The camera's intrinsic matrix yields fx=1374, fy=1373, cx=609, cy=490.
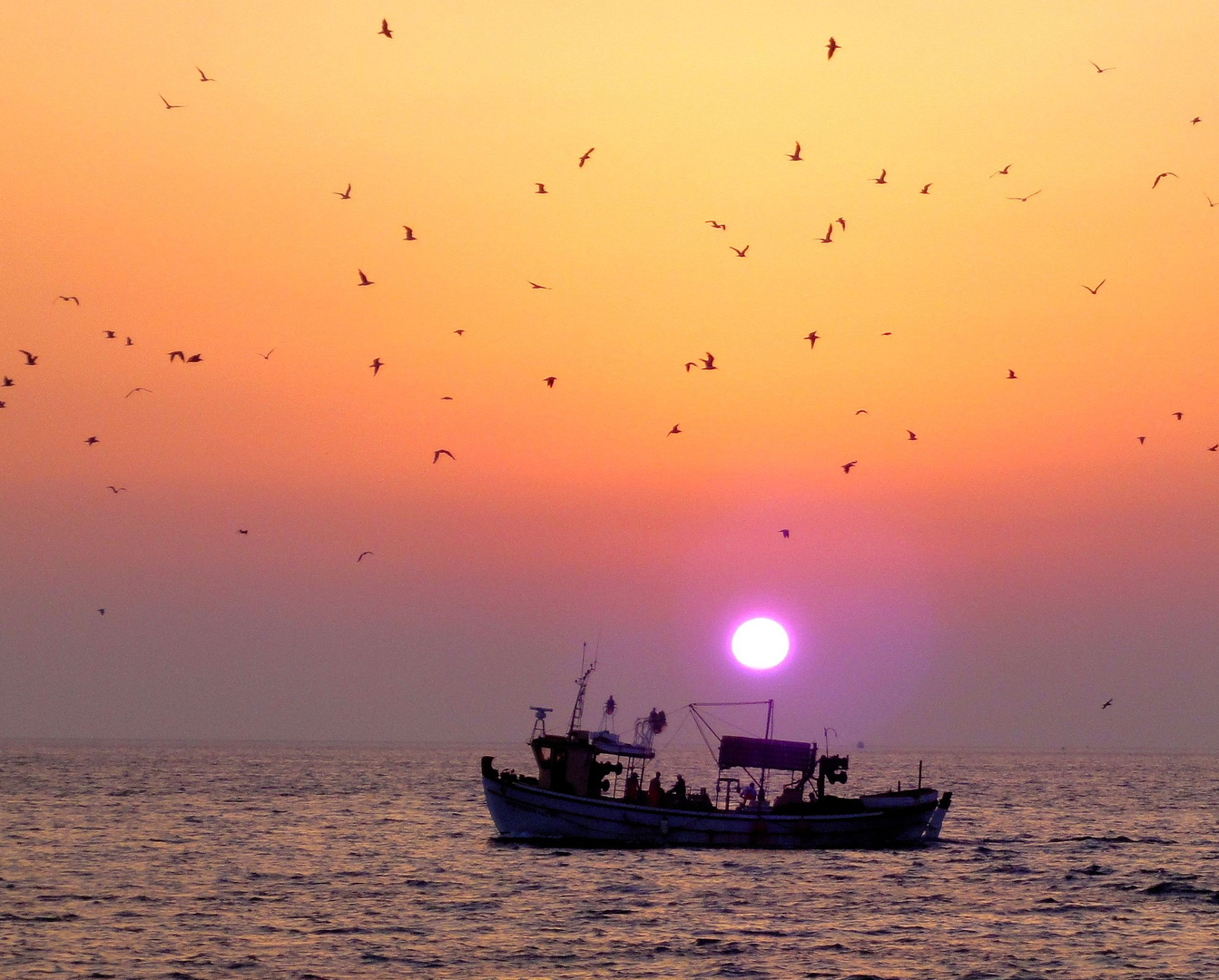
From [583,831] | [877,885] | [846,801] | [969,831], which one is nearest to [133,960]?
[583,831]

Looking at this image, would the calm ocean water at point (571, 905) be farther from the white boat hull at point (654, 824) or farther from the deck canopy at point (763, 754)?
the deck canopy at point (763, 754)

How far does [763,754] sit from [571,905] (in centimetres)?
1378

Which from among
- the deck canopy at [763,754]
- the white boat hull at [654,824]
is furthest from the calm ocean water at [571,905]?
the deck canopy at [763,754]

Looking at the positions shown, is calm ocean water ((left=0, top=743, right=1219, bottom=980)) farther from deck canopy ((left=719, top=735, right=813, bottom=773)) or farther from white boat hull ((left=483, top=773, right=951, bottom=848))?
deck canopy ((left=719, top=735, right=813, bottom=773))

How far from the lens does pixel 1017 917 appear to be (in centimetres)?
4966

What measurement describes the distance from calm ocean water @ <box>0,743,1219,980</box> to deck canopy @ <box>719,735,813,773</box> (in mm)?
4778

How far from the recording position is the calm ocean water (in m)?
39.2

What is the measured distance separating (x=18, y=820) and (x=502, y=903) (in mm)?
52126

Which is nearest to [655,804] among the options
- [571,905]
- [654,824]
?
[654,824]

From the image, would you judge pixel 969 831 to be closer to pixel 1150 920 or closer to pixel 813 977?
pixel 1150 920

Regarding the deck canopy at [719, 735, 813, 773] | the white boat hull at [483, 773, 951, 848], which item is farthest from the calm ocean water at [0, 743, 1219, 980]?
the deck canopy at [719, 735, 813, 773]

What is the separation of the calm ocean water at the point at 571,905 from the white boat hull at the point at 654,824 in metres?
1.27

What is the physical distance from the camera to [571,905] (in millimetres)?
49750

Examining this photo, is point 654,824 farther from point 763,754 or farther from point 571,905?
point 571,905
